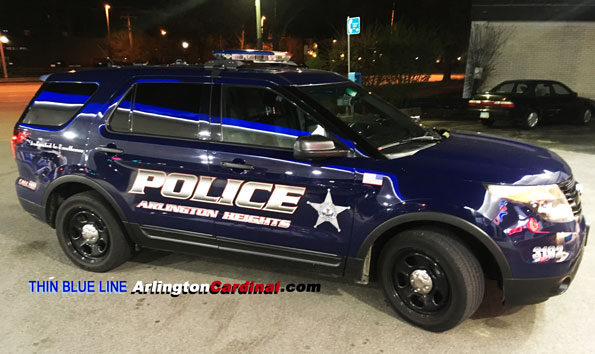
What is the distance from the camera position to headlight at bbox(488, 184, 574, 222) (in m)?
2.98

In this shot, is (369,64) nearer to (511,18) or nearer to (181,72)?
(511,18)

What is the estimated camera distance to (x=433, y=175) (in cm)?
311

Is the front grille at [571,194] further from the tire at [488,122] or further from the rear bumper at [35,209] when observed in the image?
the tire at [488,122]

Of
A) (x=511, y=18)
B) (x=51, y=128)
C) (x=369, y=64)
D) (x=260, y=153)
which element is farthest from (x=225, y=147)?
(x=511, y=18)

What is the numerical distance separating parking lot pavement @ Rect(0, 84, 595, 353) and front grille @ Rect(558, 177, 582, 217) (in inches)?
34.6

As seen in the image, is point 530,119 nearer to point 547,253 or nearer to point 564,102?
point 564,102

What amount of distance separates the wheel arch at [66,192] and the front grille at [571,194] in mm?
3472

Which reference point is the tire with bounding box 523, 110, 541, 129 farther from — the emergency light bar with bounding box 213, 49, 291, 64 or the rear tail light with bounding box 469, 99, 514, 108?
the emergency light bar with bounding box 213, 49, 291, 64

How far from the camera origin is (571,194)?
3.22 m

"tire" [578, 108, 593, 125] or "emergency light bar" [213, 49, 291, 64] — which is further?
"tire" [578, 108, 593, 125]

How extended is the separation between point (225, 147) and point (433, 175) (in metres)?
1.57

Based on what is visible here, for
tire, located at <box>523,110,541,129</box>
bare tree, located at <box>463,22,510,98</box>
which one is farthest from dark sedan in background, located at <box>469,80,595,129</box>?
bare tree, located at <box>463,22,510,98</box>

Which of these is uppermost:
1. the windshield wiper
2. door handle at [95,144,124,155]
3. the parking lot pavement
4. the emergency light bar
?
the emergency light bar

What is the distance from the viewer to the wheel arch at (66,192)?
160 inches
